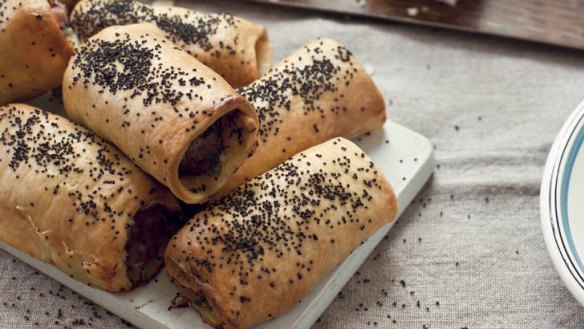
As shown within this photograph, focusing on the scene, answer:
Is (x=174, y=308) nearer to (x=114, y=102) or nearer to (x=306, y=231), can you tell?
(x=306, y=231)

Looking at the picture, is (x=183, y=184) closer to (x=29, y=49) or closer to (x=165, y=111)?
(x=165, y=111)

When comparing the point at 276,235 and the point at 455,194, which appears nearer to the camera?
the point at 276,235

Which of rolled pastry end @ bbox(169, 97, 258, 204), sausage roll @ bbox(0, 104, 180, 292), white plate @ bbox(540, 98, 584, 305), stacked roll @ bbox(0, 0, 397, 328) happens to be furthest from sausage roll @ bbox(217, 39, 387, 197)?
white plate @ bbox(540, 98, 584, 305)

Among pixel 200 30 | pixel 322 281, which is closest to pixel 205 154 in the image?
pixel 322 281

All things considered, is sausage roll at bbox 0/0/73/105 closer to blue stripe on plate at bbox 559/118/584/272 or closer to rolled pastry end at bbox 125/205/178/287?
rolled pastry end at bbox 125/205/178/287

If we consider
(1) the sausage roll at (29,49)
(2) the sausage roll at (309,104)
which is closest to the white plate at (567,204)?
(2) the sausage roll at (309,104)

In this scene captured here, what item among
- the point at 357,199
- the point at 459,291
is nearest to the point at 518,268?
the point at 459,291
